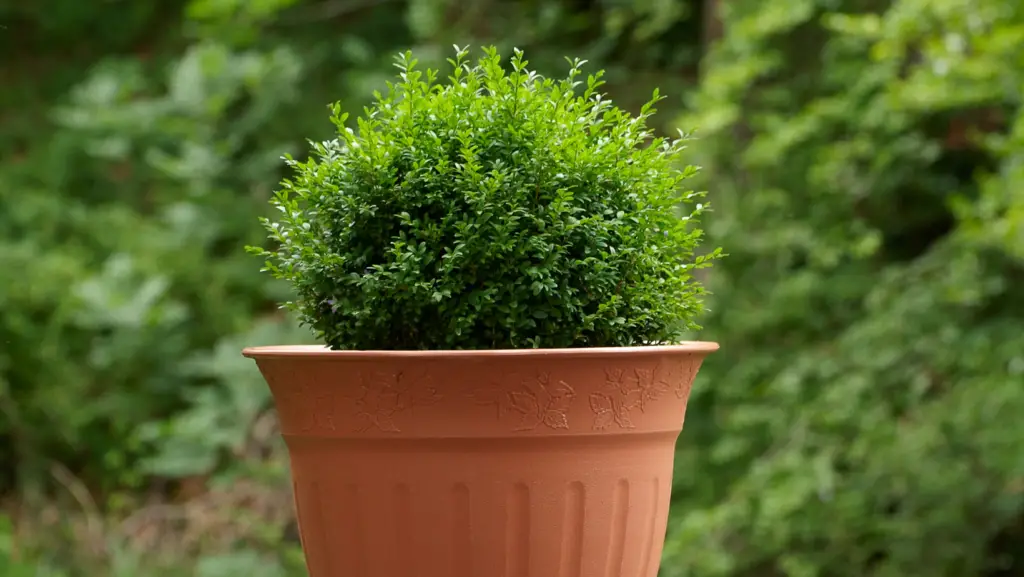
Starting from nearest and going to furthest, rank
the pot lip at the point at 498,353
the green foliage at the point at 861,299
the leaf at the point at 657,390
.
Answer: the pot lip at the point at 498,353 → the leaf at the point at 657,390 → the green foliage at the point at 861,299

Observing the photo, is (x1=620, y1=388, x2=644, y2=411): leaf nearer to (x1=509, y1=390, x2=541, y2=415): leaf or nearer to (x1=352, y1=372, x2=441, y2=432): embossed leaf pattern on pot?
(x1=509, y1=390, x2=541, y2=415): leaf

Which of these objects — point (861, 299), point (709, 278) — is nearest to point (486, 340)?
point (709, 278)

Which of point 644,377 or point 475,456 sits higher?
point 644,377

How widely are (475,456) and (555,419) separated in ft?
0.37

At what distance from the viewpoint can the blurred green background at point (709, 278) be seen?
3.49m

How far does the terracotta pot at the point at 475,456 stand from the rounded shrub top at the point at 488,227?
0.33ft

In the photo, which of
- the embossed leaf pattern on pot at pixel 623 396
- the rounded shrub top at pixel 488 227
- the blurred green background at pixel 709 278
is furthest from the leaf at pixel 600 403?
the blurred green background at pixel 709 278

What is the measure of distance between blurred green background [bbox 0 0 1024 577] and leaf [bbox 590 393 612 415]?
6.98 ft

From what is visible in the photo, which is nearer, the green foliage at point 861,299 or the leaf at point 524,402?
the leaf at point 524,402

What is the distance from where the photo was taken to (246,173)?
4.97m

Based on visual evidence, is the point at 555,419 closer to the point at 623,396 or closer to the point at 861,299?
the point at 623,396

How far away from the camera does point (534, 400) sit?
1406mm

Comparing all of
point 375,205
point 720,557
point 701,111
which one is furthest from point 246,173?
point 375,205

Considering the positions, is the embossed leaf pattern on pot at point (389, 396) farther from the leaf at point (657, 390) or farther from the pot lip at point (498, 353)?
the leaf at point (657, 390)
